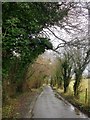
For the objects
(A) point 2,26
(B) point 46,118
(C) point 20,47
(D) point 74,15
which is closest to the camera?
(A) point 2,26

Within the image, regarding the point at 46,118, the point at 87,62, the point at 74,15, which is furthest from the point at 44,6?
the point at 87,62

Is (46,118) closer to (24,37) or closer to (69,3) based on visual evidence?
(24,37)

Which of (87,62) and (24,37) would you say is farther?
(87,62)

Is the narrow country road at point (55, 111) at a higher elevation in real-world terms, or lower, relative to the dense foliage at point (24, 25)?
lower

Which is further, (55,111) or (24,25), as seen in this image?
(55,111)

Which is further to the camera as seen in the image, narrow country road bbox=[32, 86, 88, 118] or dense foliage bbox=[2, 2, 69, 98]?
narrow country road bbox=[32, 86, 88, 118]

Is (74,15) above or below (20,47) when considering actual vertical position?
above

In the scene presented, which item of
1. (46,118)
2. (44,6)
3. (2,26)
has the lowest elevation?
(46,118)

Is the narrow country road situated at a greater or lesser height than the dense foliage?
lesser

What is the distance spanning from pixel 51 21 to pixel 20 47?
4310 millimetres

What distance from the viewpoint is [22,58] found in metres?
18.9

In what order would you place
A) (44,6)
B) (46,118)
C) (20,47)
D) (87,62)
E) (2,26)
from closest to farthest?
(2,26), (20,47), (44,6), (46,118), (87,62)

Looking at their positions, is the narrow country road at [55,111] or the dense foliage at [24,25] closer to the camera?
the dense foliage at [24,25]

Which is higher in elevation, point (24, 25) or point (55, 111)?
point (24, 25)
